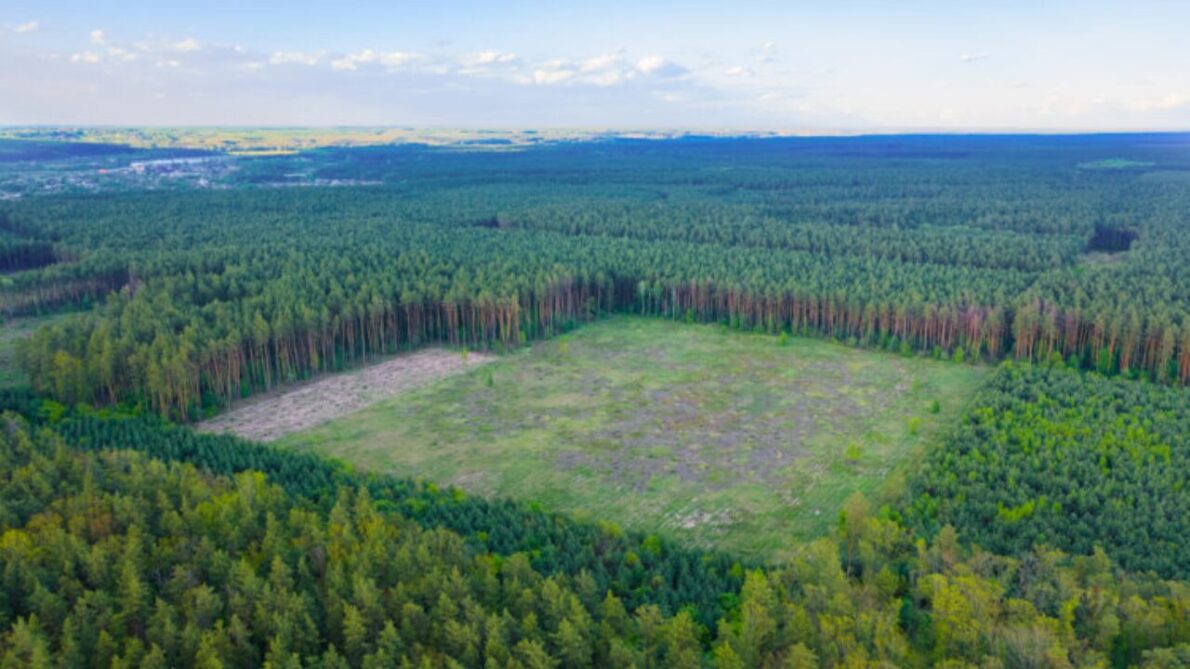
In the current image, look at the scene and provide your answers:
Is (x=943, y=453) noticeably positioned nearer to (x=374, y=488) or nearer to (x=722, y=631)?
(x=722, y=631)

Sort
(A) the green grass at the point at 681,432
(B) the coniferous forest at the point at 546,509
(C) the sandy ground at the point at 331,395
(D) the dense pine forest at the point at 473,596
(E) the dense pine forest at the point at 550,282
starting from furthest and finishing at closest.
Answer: (E) the dense pine forest at the point at 550,282, (C) the sandy ground at the point at 331,395, (A) the green grass at the point at 681,432, (B) the coniferous forest at the point at 546,509, (D) the dense pine forest at the point at 473,596

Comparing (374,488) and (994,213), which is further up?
(994,213)

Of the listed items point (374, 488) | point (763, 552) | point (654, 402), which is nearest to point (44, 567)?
point (374, 488)

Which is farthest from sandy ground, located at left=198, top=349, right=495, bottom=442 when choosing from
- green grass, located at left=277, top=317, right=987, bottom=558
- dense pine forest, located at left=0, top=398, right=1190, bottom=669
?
dense pine forest, located at left=0, top=398, right=1190, bottom=669

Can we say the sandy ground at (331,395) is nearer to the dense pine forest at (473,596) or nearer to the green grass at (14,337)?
the green grass at (14,337)

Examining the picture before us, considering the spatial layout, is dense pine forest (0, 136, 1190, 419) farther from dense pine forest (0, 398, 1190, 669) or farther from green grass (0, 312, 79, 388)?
dense pine forest (0, 398, 1190, 669)

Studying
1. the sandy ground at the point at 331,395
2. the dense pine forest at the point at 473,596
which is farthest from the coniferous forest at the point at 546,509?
the sandy ground at the point at 331,395
